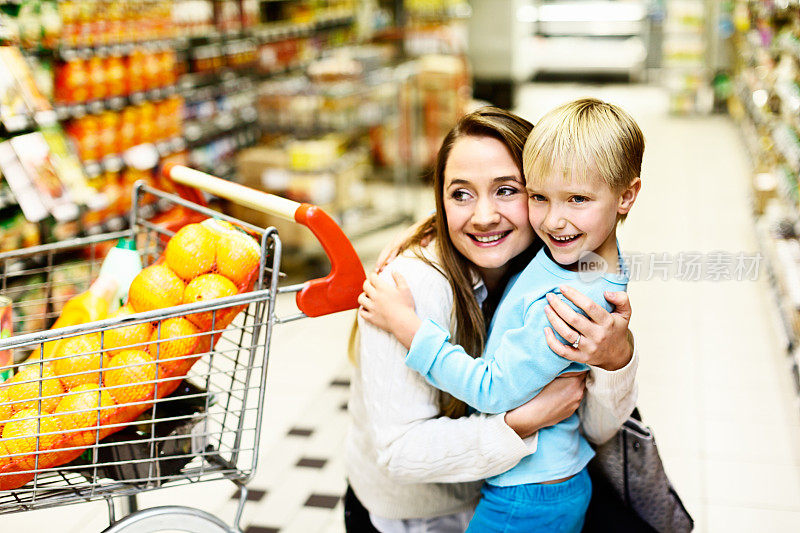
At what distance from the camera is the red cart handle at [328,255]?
1516 millimetres

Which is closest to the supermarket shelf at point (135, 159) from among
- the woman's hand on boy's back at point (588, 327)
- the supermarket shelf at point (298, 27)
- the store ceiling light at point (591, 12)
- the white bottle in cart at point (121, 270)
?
the supermarket shelf at point (298, 27)

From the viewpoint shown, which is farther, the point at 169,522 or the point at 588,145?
the point at 169,522

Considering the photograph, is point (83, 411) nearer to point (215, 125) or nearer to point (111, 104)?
point (111, 104)

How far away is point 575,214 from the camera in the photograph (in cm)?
136

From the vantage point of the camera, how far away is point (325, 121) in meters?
5.22

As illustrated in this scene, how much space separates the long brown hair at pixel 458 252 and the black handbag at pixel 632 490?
333mm

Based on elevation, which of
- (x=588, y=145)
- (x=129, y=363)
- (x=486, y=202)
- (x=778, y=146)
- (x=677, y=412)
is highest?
(x=588, y=145)

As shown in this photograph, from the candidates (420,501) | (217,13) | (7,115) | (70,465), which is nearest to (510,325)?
(420,501)

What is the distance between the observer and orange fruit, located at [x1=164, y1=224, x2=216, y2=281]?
1.58 m

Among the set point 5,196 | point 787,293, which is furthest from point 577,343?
point 5,196

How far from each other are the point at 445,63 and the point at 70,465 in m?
6.54

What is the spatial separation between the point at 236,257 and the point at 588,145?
687mm

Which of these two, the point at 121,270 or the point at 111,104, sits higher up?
the point at 111,104

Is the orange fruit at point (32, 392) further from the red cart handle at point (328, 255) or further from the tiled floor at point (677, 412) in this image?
the tiled floor at point (677, 412)
